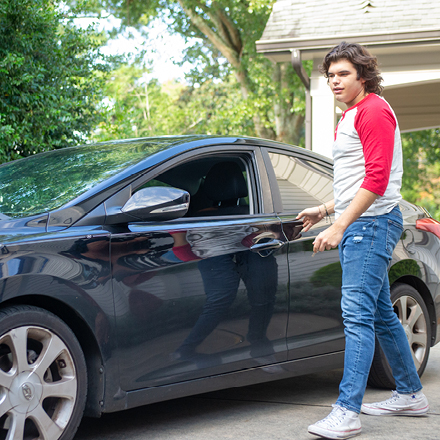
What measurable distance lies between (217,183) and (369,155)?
1030mm

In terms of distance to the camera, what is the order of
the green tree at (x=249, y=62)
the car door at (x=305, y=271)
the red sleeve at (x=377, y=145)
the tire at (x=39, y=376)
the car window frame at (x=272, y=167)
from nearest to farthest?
1. the tire at (x=39, y=376)
2. the red sleeve at (x=377, y=145)
3. the car door at (x=305, y=271)
4. the car window frame at (x=272, y=167)
5. the green tree at (x=249, y=62)

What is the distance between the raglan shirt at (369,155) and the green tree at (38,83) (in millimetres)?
4216

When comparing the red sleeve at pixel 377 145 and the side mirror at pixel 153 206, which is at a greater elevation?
the red sleeve at pixel 377 145

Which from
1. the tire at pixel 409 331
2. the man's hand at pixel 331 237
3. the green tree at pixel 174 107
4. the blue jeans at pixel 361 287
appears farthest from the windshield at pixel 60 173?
the green tree at pixel 174 107

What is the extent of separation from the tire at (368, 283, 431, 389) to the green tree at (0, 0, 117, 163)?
165 inches

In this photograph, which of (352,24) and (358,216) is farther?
(352,24)

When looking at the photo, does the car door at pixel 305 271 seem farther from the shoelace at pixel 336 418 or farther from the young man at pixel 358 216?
the shoelace at pixel 336 418

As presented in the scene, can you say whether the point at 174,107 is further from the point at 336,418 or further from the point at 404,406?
the point at 336,418

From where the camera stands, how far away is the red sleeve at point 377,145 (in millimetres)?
3131

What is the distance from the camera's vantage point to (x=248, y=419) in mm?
3662

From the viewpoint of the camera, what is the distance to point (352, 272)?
10.9 feet

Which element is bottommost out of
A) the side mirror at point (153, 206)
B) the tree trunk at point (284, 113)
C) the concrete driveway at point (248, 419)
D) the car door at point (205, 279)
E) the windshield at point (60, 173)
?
the concrete driveway at point (248, 419)

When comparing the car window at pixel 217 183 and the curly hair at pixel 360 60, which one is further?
the car window at pixel 217 183

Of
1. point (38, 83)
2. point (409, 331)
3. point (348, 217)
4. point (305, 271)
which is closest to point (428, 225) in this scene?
point (409, 331)
